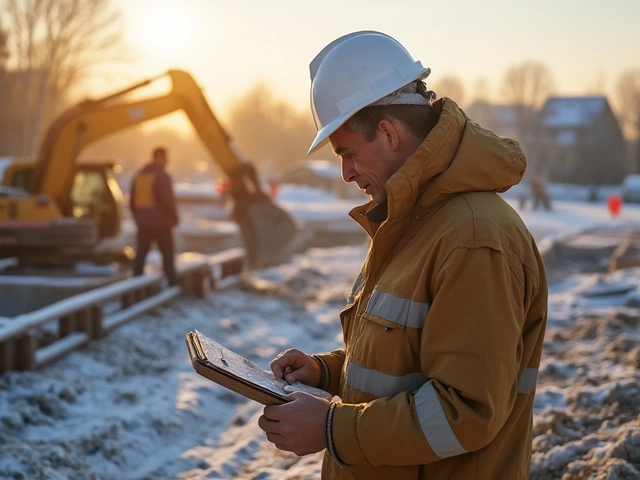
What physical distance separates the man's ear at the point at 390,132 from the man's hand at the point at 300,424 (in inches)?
30.9

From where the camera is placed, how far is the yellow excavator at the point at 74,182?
12.8 meters

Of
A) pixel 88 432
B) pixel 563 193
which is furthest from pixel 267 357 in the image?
pixel 563 193

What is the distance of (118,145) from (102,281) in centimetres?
7997

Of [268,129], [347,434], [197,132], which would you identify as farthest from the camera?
[268,129]

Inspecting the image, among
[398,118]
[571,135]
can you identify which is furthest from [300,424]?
[571,135]

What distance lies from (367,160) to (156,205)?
9.41 m

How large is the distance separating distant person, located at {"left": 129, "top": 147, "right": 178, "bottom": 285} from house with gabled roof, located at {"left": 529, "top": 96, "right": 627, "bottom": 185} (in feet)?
188

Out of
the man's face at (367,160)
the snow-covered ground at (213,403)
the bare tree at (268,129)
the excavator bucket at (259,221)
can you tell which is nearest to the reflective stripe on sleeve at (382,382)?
the man's face at (367,160)

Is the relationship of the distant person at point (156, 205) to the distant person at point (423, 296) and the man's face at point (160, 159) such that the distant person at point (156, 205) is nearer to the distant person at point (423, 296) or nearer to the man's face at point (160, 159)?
the man's face at point (160, 159)

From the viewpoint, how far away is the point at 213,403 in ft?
25.0

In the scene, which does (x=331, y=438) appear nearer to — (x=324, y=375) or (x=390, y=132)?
(x=324, y=375)

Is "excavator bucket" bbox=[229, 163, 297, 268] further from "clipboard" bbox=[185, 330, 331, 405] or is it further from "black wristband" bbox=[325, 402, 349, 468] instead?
"black wristband" bbox=[325, 402, 349, 468]

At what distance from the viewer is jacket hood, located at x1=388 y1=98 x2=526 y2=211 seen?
7.63 feet

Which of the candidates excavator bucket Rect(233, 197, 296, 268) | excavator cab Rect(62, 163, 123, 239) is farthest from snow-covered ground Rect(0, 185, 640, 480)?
excavator cab Rect(62, 163, 123, 239)
